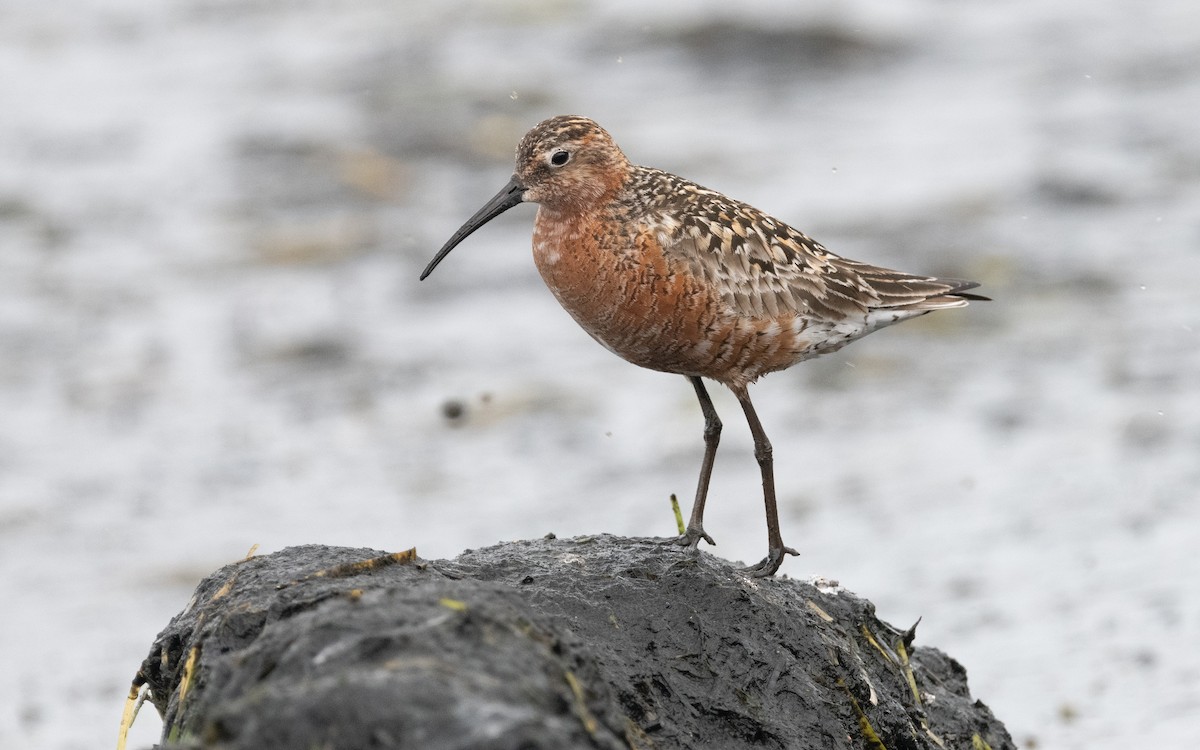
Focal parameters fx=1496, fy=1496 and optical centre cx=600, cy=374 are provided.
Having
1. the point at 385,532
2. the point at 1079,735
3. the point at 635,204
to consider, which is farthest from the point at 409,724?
the point at 385,532

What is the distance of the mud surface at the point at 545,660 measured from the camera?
340 centimetres

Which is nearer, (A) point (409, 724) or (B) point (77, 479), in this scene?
(A) point (409, 724)

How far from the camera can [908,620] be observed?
30.4 feet

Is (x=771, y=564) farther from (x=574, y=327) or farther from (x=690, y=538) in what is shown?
(x=574, y=327)

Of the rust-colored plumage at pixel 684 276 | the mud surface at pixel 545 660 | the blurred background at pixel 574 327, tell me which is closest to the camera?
the mud surface at pixel 545 660

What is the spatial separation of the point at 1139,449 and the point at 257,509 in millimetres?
6583

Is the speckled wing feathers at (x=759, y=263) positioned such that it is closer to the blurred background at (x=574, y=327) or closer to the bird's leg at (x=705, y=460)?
the bird's leg at (x=705, y=460)

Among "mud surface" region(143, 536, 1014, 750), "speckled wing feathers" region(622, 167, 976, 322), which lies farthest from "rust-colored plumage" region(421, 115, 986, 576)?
"mud surface" region(143, 536, 1014, 750)

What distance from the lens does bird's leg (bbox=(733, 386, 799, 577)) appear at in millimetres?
6340

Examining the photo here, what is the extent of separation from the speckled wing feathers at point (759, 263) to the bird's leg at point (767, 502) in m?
0.44

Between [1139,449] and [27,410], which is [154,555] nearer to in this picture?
[27,410]

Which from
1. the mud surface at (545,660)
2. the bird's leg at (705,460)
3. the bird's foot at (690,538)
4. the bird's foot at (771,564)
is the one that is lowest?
the mud surface at (545,660)

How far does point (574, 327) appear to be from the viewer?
14008mm

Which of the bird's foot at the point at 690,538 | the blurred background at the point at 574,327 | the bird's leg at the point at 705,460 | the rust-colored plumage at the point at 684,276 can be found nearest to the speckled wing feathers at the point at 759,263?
the rust-colored plumage at the point at 684,276
